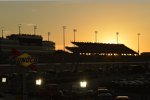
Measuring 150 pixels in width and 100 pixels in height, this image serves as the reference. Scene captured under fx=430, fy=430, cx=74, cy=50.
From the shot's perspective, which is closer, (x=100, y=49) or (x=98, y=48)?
(x=100, y=49)

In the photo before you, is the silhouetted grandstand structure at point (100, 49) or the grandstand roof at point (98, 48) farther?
the grandstand roof at point (98, 48)

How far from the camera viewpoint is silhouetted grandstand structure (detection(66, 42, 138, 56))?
172500 millimetres

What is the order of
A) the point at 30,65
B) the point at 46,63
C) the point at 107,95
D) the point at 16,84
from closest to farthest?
the point at 30,65
the point at 107,95
the point at 16,84
the point at 46,63

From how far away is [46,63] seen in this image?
398ft

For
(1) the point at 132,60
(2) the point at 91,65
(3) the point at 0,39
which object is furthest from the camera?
(3) the point at 0,39

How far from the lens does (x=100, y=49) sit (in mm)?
176750

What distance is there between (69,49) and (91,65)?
54830 millimetres

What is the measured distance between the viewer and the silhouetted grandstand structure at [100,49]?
566 ft

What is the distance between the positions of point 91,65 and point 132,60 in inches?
628

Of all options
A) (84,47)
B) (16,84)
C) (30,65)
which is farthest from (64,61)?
(30,65)

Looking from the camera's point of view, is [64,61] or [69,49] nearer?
[64,61]

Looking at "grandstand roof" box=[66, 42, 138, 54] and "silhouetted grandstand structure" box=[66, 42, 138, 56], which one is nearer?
"silhouetted grandstand structure" box=[66, 42, 138, 56]

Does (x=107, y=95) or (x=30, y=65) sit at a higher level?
(x=30, y=65)

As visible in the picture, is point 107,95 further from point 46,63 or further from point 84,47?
point 84,47
